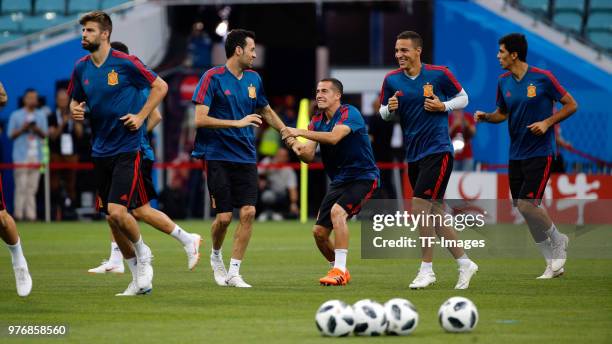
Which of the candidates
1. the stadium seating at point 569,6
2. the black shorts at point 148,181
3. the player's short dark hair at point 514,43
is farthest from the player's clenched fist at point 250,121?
the stadium seating at point 569,6

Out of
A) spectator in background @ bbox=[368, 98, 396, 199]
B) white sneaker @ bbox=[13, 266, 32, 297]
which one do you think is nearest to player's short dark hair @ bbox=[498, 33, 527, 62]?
white sneaker @ bbox=[13, 266, 32, 297]

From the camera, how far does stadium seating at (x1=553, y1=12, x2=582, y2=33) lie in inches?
1019

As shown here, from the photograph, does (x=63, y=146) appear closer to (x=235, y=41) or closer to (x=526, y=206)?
(x=235, y=41)

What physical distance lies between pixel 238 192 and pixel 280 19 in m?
16.3

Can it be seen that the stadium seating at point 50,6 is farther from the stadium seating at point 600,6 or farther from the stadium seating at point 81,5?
the stadium seating at point 600,6

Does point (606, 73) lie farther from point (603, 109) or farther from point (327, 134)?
point (327, 134)

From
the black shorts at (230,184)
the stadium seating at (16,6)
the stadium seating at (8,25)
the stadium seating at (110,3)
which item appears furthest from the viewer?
the stadium seating at (16,6)

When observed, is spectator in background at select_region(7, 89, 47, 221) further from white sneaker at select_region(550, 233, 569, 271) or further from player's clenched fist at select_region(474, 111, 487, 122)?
white sneaker at select_region(550, 233, 569, 271)

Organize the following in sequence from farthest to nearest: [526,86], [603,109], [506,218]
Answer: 1. [603,109]
2. [506,218]
3. [526,86]

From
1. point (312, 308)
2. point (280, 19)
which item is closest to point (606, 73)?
point (280, 19)

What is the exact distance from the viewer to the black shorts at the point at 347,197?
40.3ft

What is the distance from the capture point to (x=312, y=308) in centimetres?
1013

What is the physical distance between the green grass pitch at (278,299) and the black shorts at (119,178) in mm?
897

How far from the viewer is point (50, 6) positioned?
90.2ft
